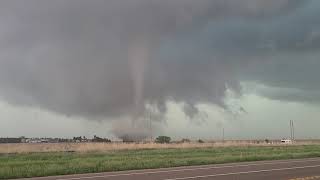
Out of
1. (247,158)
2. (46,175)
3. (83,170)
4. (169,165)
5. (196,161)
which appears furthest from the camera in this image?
(247,158)

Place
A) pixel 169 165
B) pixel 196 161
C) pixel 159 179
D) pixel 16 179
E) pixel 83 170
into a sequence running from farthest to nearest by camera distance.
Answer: pixel 196 161
pixel 169 165
pixel 83 170
pixel 16 179
pixel 159 179

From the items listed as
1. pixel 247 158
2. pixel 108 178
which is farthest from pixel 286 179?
pixel 247 158

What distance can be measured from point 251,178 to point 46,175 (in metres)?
11.5

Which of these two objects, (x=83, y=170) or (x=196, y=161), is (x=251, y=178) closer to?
(x=83, y=170)

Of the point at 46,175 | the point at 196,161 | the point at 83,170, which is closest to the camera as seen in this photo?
the point at 46,175

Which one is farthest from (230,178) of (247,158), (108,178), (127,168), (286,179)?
(247,158)

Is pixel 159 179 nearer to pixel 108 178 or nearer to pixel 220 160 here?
pixel 108 178

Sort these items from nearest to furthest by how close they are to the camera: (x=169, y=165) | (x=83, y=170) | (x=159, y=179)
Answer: (x=159, y=179) → (x=83, y=170) → (x=169, y=165)

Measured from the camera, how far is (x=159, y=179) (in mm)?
21656

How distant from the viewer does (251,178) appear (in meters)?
22.4

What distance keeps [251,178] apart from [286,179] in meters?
1.57

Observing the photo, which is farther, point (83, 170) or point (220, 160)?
point (220, 160)

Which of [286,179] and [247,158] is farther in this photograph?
[247,158]

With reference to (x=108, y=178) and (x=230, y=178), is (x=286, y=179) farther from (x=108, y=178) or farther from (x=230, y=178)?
(x=108, y=178)
